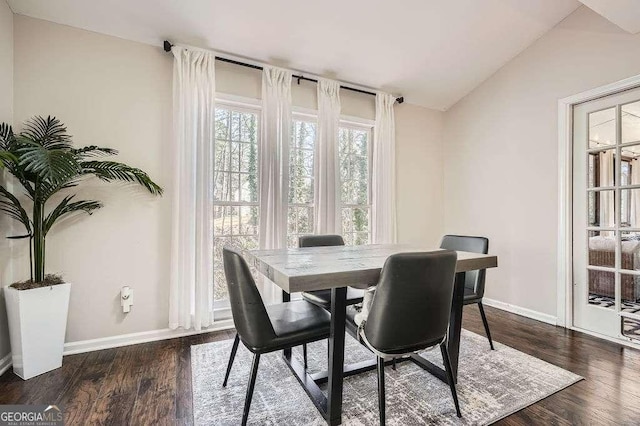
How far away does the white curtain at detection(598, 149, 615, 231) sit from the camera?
2.76 meters

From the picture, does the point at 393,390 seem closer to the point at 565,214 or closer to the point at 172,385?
the point at 172,385

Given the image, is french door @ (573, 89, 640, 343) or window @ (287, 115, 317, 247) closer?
french door @ (573, 89, 640, 343)

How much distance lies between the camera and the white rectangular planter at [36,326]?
6.58 ft

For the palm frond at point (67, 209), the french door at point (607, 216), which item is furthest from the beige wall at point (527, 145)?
the palm frond at point (67, 209)

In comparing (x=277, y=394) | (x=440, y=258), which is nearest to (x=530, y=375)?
(x=440, y=258)

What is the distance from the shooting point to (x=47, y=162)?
1863 mm

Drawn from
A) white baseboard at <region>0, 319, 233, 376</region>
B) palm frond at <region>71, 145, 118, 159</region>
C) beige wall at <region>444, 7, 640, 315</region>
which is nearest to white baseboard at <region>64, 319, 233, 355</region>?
white baseboard at <region>0, 319, 233, 376</region>

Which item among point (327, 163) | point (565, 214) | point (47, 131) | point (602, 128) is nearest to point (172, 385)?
point (47, 131)

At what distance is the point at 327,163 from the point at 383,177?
0.80 metres

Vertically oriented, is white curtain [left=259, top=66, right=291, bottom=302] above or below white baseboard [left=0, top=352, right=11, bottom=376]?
above

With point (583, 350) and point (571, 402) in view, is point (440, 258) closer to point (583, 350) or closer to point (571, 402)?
point (571, 402)

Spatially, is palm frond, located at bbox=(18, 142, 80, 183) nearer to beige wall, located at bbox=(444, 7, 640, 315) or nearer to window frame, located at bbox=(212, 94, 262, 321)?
window frame, located at bbox=(212, 94, 262, 321)

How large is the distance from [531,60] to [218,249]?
3.90 m

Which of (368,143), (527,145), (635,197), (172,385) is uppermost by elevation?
(368,143)
